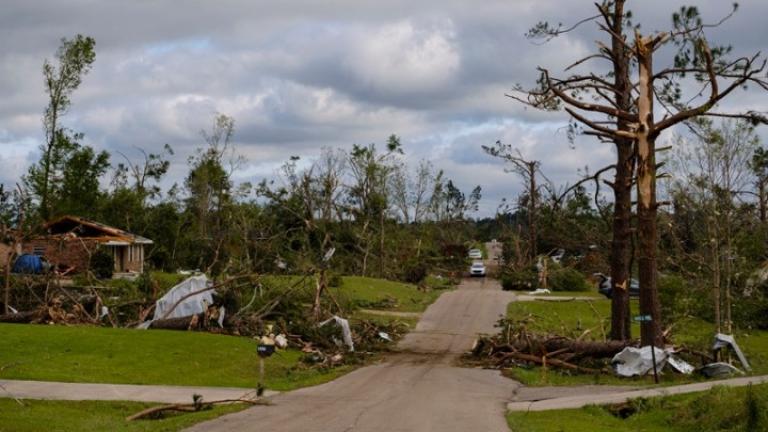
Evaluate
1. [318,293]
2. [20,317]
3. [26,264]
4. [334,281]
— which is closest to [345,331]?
[318,293]

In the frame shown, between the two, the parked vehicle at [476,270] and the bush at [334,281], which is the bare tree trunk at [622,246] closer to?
the bush at [334,281]

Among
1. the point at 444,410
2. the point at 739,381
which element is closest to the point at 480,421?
the point at 444,410

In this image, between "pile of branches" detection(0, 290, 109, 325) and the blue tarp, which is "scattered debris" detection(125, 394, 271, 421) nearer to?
"pile of branches" detection(0, 290, 109, 325)

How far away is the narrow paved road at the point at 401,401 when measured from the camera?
14.3 meters

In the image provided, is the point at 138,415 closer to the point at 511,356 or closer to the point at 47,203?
the point at 511,356

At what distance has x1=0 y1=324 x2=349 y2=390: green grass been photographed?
20.3 m

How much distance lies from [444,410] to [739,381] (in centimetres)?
623

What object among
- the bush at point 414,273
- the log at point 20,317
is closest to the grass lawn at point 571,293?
the bush at point 414,273

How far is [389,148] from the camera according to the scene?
7856cm

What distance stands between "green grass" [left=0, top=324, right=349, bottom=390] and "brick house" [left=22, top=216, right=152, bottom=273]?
2204 cm

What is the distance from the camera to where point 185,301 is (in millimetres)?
28422

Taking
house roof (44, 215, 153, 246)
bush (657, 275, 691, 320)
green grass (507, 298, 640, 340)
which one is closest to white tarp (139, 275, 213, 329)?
green grass (507, 298, 640, 340)

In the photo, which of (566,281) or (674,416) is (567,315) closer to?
(566,281)

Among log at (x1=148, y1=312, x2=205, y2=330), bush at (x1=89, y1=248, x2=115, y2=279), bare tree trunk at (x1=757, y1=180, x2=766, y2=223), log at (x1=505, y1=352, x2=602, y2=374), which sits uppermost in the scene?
bare tree trunk at (x1=757, y1=180, x2=766, y2=223)
